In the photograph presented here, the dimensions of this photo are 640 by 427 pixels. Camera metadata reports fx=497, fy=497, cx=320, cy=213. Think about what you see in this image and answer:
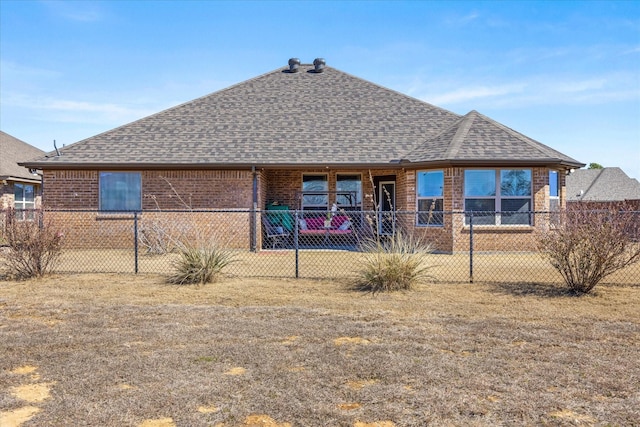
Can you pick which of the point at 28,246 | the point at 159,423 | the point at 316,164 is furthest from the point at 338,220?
the point at 159,423

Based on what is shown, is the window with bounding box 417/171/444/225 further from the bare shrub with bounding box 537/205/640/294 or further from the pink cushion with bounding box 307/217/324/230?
the bare shrub with bounding box 537/205/640/294

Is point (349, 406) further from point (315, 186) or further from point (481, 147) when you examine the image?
point (315, 186)

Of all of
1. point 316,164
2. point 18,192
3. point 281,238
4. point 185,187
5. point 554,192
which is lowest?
point 281,238

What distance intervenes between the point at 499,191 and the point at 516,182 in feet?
2.00

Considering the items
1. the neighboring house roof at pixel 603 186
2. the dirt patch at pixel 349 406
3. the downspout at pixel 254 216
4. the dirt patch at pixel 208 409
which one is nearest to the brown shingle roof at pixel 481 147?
the downspout at pixel 254 216

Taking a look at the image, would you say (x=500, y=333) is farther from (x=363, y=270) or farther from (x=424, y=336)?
(x=363, y=270)

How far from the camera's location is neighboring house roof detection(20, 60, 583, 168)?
15164 mm

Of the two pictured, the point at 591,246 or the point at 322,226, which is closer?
the point at 591,246

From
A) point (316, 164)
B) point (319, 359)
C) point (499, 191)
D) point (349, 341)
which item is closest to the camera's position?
point (319, 359)

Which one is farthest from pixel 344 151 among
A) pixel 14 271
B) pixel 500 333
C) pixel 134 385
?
pixel 134 385

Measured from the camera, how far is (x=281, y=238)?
54.9 feet

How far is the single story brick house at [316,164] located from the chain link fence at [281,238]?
117mm

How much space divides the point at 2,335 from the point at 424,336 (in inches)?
186

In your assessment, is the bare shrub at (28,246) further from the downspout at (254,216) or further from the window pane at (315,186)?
the window pane at (315,186)
